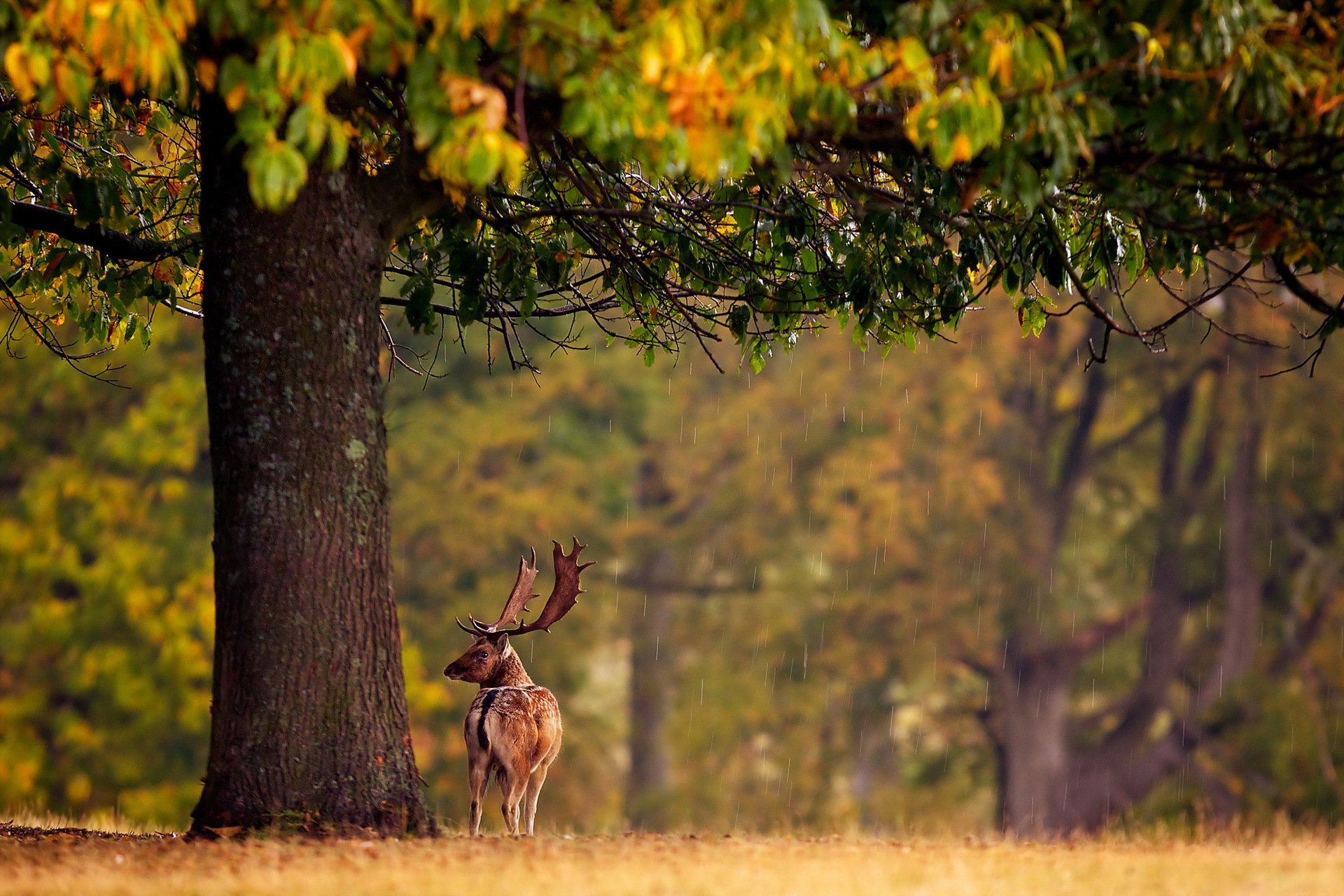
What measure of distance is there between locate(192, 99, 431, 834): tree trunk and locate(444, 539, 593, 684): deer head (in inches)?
38.0

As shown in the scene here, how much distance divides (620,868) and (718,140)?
120 inches

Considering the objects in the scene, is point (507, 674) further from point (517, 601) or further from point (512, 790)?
point (512, 790)

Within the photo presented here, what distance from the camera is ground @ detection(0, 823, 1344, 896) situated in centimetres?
562

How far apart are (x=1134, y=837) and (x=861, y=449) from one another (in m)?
15.0

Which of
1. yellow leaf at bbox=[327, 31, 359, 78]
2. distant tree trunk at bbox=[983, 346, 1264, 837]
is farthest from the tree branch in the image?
distant tree trunk at bbox=[983, 346, 1264, 837]

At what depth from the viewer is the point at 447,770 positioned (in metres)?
23.8

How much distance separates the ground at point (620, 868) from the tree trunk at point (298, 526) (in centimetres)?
34

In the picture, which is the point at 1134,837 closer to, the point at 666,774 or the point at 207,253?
the point at 207,253

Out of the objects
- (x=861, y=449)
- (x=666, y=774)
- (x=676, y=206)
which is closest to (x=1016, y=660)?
(x=861, y=449)

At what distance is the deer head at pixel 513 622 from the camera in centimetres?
811

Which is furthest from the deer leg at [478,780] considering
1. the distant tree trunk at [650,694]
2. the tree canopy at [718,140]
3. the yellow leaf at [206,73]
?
the distant tree trunk at [650,694]

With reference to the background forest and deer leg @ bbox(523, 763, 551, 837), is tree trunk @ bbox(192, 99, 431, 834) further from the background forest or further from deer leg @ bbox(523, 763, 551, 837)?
the background forest

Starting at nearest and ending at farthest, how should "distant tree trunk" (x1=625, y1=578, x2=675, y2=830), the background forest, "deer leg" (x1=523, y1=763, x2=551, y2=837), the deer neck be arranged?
"deer leg" (x1=523, y1=763, x2=551, y2=837) < the deer neck < the background forest < "distant tree trunk" (x1=625, y1=578, x2=675, y2=830)

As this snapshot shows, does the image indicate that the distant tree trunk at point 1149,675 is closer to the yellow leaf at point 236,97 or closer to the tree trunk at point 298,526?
the tree trunk at point 298,526
